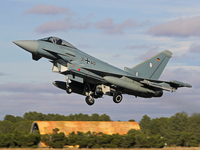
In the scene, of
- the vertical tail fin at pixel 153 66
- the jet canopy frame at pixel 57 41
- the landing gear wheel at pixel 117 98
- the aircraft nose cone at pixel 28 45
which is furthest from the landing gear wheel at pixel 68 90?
the vertical tail fin at pixel 153 66

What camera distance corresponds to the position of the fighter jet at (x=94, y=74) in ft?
83.1

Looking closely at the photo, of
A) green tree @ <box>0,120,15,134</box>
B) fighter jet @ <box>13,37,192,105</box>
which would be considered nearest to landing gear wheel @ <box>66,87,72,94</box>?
fighter jet @ <box>13,37,192,105</box>

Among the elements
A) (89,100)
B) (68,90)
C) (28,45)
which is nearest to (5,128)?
(89,100)

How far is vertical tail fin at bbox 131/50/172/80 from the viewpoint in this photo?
3012 centimetres

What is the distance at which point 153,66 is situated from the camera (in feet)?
101

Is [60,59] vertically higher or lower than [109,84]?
higher

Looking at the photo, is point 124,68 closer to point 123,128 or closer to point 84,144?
point 84,144

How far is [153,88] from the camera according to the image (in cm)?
2838

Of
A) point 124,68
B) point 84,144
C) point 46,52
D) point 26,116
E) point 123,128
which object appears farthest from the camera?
point 26,116

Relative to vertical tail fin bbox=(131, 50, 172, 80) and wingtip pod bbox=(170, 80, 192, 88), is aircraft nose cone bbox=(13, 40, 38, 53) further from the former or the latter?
wingtip pod bbox=(170, 80, 192, 88)

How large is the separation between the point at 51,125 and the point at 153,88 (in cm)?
1429

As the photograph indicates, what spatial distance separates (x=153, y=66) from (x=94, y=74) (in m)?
7.29

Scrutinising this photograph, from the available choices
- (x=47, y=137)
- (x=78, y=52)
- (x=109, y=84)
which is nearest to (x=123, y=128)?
(x=47, y=137)

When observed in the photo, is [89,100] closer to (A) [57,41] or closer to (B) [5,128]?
(A) [57,41]
